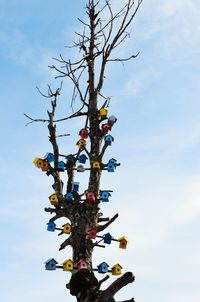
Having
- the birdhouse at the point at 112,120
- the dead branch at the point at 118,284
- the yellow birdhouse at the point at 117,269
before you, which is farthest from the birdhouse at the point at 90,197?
the dead branch at the point at 118,284

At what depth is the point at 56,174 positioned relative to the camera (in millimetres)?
8172

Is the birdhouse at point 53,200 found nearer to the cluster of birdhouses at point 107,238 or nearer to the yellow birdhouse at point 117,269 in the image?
the cluster of birdhouses at point 107,238

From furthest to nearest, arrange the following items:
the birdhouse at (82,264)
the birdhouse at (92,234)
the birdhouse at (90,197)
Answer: the birdhouse at (90,197) < the birdhouse at (92,234) < the birdhouse at (82,264)

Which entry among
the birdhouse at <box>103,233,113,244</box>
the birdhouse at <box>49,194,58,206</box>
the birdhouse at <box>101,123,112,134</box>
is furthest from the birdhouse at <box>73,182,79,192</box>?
the birdhouse at <box>101,123,112,134</box>

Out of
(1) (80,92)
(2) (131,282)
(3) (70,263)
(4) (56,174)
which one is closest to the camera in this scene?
(2) (131,282)

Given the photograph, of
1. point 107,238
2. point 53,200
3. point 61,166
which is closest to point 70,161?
point 61,166

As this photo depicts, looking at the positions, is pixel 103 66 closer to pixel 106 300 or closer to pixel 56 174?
pixel 56 174

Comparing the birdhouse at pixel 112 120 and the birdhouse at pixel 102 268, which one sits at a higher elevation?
the birdhouse at pixel 112 120

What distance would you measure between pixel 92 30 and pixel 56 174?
321 cm

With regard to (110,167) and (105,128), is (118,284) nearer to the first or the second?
(110,167)

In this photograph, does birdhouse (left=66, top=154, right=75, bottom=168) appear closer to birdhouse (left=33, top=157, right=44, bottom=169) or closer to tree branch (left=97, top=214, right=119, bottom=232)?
birdhouse (left=33, top=157, right=44, bottom=169)

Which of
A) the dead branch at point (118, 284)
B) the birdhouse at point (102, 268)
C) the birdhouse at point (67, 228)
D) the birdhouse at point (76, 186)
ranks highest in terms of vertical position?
the birdhouse at point (76, 186)

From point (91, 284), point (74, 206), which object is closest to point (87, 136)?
point (74, 206)

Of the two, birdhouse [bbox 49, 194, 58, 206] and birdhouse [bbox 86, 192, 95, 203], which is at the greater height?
birdhouse [bbox 49, 194, 58, 206]
